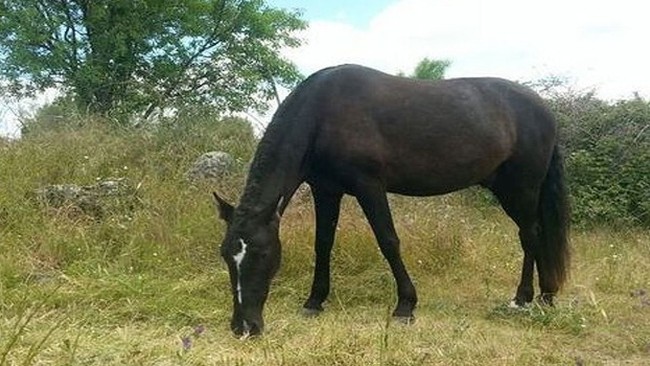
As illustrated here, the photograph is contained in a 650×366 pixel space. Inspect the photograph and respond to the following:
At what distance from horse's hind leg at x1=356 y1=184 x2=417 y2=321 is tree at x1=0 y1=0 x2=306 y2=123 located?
33.5 feet

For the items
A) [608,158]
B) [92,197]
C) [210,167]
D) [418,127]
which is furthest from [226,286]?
[608,158]

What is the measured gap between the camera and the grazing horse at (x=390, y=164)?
4301 mm

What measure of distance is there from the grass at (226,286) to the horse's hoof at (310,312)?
7 cm

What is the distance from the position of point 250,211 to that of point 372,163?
0.97 m

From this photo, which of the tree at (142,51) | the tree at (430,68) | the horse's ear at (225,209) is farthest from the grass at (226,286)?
the tree at (430,68)

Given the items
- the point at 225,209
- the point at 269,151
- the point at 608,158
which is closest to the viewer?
the point at 225,209

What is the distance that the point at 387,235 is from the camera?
4781mm

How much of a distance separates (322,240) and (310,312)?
562 millimetres

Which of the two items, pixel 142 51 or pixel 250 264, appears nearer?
pixel 250 264

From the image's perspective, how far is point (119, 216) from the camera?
6500mm

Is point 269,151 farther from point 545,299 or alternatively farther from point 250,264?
point 545,299

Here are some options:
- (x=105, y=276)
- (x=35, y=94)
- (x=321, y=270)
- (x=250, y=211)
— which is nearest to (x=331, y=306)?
(x=321, y=270)

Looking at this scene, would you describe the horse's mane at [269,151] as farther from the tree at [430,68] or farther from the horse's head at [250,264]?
the tree at [430,68]

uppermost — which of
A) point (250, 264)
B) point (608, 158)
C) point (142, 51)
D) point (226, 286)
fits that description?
point (142, 51)
